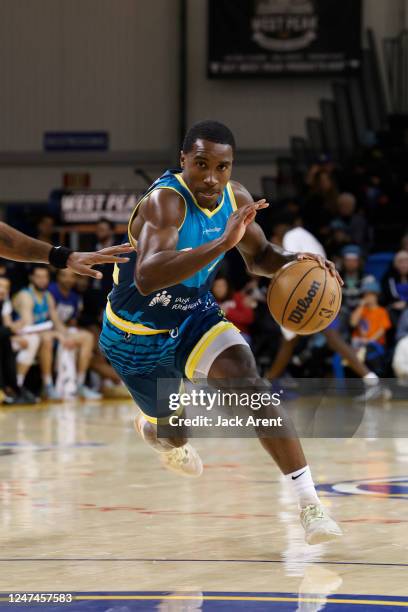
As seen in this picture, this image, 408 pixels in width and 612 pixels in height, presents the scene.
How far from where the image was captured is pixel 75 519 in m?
5.42

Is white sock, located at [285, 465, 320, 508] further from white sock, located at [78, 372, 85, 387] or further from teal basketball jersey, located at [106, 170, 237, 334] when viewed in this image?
white sock, located at [78, 372, 85, 387]

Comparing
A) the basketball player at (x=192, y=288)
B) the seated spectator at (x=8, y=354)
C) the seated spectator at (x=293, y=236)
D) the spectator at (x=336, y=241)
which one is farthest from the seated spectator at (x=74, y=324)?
the basketball player at (x=192, y=288)

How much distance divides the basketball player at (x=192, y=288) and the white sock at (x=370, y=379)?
6.37 metres

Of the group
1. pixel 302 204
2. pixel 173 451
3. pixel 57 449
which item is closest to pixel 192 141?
pixel 173 451

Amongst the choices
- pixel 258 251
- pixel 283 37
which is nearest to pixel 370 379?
pixel 258 251

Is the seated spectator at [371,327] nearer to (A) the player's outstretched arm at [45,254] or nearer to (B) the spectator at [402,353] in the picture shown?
(B) the spectator at [402,353]

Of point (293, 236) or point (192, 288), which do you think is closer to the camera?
point (192, 288)

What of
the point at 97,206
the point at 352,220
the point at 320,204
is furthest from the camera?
the point at 97,206

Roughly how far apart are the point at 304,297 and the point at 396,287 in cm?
839

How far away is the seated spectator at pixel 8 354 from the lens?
1243cm

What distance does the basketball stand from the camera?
16.4ft

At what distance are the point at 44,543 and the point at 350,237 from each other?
10.1m

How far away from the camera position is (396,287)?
1321 cm

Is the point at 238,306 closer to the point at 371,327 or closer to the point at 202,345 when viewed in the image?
the point at 371,327
